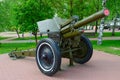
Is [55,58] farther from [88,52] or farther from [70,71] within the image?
[88,52]

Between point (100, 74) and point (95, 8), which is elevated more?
point (95, 8)

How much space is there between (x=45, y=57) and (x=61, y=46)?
745 mm

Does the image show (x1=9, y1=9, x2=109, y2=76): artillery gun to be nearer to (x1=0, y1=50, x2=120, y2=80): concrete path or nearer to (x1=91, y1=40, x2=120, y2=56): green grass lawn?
(x1=0, y1=50, x2=120, y2=80): concrete path

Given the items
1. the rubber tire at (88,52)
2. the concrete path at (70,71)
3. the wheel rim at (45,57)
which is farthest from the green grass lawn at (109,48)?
the wheel rim at (45,57)

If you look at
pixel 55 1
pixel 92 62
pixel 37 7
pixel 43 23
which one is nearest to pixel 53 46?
pixel 43 23

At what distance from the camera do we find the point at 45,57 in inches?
301

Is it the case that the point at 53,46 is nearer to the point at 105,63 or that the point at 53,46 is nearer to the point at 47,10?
the point at 105,63

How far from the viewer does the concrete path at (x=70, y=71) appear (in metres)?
7.14

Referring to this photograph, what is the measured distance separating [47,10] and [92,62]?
9338mm

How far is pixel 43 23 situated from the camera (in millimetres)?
8375

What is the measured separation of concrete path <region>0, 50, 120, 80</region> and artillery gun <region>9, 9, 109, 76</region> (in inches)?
12.7

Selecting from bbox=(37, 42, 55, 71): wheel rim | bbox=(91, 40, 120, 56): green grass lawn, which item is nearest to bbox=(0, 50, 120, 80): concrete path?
bbox=(37, 42, 55, 71): wheel rim

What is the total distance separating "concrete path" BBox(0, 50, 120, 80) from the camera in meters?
7.14

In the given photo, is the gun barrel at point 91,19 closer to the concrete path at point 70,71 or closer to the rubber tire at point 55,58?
the rubber tire at point 55,58
